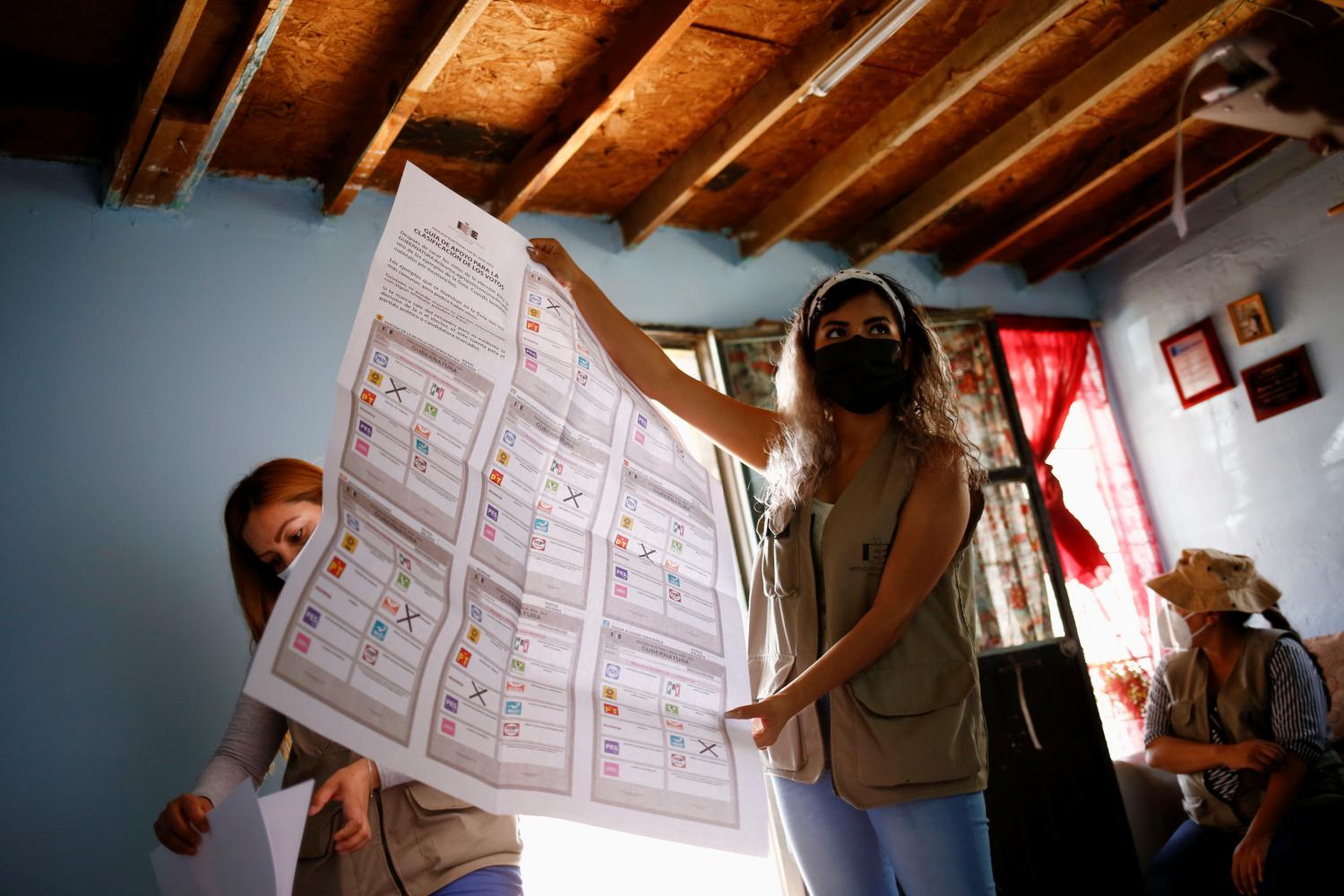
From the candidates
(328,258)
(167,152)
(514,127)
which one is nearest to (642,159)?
(514,127)

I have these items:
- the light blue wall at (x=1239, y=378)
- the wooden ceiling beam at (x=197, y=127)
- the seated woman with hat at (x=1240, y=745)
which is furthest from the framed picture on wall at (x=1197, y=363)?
the wooden ceiling beam at (x=197, y=127)

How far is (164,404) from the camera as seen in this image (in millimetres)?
2576

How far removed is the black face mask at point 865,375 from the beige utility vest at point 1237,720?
182cm

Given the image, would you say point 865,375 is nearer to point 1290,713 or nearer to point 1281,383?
point 1290,713

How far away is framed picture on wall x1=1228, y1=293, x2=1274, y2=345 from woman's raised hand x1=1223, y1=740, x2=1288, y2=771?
6.34 ft

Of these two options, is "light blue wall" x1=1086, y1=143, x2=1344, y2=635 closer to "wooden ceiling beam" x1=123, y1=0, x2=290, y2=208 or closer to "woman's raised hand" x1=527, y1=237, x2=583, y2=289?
"woman's raised hand" x1=527, y1=237, x2=583, y2=289

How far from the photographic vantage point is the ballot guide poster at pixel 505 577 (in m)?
0.97

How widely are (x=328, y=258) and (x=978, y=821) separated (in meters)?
2.44

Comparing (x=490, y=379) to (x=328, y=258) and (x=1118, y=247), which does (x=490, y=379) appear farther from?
(x=1118, y=247)

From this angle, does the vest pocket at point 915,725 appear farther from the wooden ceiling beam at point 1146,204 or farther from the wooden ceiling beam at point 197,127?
the wooden ceiling beam at point 1146,204

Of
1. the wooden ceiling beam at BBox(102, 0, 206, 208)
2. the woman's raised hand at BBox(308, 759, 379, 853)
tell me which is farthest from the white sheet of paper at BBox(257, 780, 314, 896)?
the wooden ceiling beam at BBox(102, 0, 206, 208)

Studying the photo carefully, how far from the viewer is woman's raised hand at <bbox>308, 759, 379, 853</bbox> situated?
1.19 meters

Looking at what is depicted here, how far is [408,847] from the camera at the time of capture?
131cm

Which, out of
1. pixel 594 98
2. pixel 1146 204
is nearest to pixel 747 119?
pixel 594 98
